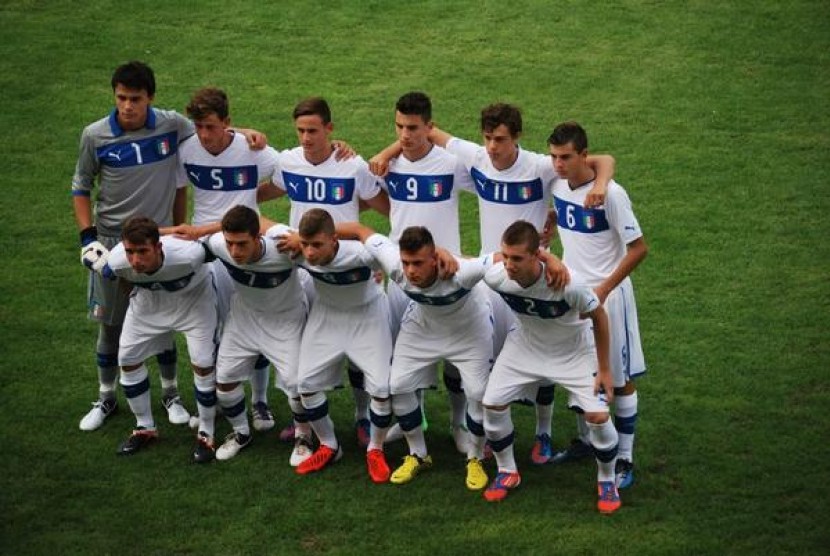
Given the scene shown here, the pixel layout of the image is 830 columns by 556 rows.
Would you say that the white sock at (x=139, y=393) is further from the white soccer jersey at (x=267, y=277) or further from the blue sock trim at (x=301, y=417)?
the blue sock trim at (x=301, y=417)

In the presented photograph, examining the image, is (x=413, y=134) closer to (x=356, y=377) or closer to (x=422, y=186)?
(x=422, y=186)

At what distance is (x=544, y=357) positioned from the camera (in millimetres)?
7680

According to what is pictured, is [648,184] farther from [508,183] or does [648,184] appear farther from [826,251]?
[508,183]

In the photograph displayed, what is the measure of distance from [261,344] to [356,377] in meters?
0.67

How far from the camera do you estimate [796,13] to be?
14.9m

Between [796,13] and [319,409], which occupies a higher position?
[796,13]

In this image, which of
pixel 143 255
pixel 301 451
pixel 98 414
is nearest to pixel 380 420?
pixel 301 451

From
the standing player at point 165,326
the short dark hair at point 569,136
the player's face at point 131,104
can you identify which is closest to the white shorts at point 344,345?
the standing player at point 165,326

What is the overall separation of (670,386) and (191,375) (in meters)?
3.39

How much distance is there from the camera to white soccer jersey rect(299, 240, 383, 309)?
7.83 m

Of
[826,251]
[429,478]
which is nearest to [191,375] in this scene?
[429,478]

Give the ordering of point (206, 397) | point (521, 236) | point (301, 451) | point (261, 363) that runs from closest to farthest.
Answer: point (521, 236)
point (301, 451)
point (206, 397)
point (261, 363)

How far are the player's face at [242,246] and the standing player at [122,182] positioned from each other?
1037 mm

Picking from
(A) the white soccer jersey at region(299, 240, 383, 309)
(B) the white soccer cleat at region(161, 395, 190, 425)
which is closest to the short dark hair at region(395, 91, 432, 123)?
(A) the white soccer jersey at region(299, 240, 383, 309)
